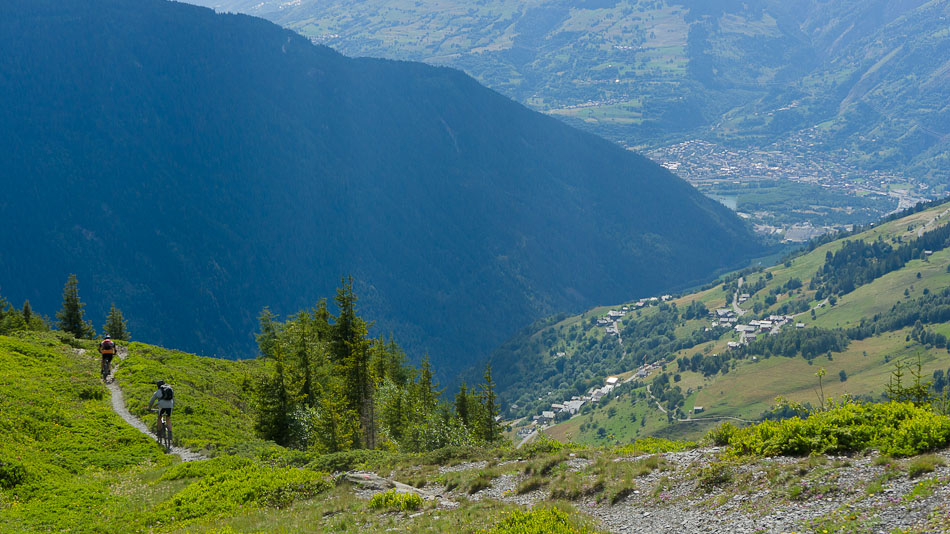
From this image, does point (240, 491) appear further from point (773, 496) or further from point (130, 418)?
point (773, 496)

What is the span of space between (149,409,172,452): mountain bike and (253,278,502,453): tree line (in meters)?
7.56

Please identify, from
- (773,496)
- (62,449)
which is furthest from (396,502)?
(62,449)

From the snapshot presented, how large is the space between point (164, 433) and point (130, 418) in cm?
525

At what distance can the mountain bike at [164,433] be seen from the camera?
37094 millimetres

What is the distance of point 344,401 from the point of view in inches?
2058

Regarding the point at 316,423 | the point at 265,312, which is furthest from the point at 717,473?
the point at 265,312

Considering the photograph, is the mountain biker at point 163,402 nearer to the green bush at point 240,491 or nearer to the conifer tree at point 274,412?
the conifer tree at point 274,412

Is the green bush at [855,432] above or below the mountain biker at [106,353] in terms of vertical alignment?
Result: below

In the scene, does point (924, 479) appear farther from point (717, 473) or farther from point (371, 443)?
point (371, 443)

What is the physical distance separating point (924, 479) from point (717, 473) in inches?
234

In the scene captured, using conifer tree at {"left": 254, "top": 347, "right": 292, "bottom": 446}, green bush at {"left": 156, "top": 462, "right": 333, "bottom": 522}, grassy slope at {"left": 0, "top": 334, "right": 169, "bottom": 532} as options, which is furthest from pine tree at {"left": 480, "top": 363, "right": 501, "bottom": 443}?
green bush at {"left": 156, "top": 462, "right": 333, "bottom": 522}

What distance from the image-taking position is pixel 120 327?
98.7 metres

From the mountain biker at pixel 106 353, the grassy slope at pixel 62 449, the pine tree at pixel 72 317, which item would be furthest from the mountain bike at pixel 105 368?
the pine tree at pixel 72 317

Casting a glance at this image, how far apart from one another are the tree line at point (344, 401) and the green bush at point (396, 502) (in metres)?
21.6
